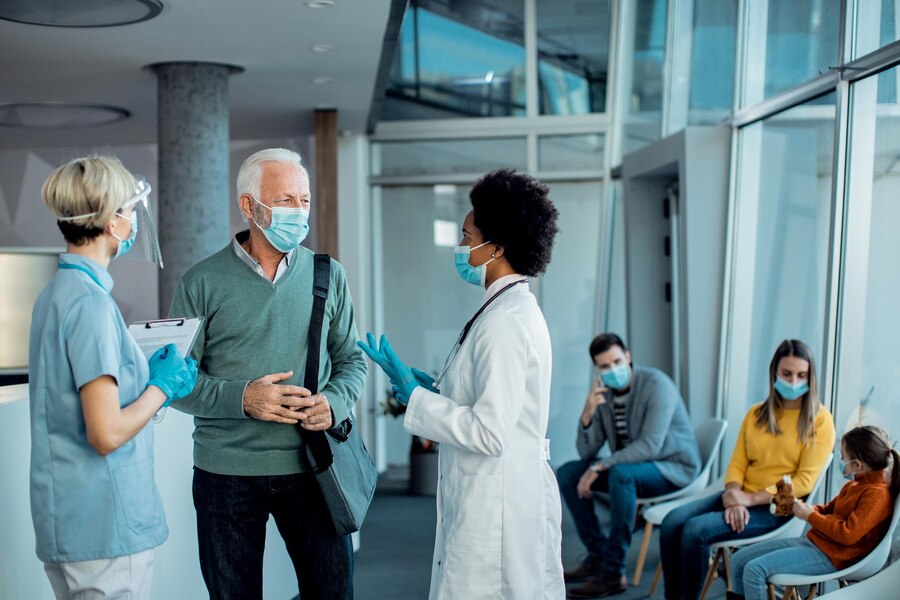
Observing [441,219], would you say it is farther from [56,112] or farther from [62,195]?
[62,195]

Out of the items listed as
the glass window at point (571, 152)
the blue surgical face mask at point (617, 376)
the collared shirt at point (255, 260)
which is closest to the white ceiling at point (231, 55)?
the glass window at point (571, 152)

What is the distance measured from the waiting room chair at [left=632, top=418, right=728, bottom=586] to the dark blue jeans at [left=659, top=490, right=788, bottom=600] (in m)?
0.41

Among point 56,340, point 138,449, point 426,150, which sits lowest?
point 138,449

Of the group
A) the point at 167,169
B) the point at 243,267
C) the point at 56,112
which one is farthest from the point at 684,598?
the point at 56,112

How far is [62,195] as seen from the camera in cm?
194

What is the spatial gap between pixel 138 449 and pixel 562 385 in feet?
20.8

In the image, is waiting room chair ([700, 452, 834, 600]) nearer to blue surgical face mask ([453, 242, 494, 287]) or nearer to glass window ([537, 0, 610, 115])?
blue surgical face mask ([453, 242, 494, 287])

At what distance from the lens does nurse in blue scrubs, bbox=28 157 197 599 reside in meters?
1.89

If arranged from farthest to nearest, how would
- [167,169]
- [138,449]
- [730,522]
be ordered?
[167,169], [730,522], [138,449]

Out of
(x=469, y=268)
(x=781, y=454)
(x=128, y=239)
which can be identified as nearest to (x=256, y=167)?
(x=128, y=239)

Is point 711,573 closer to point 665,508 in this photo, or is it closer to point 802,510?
point 665,508

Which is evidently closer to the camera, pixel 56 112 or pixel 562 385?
pixel 56 112

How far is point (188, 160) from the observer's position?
5492 mm

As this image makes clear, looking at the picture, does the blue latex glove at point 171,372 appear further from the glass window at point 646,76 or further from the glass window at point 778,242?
the glass window at point 646,76
